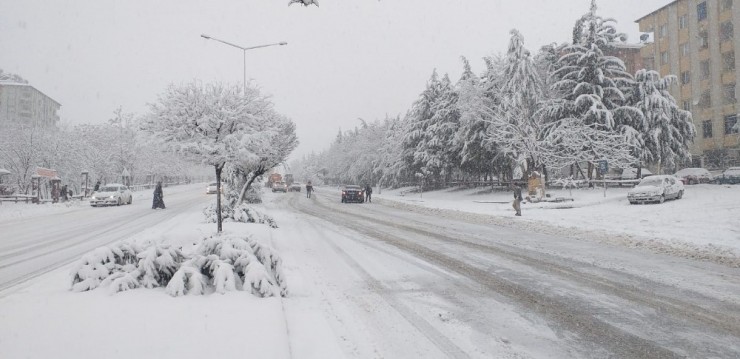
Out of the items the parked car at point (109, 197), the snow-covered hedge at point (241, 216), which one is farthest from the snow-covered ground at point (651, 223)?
the parked car at point (109, 197)

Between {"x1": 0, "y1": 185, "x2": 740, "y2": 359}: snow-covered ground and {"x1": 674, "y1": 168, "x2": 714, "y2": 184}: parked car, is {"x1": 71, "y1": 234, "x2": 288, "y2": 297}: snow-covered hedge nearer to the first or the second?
{"x1": 0, "y1": 185, "x2": 740, "y2": 359}: snow-covered ground

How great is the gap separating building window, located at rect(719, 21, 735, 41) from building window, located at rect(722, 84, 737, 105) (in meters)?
4.65

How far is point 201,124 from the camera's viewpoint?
35.2 ft

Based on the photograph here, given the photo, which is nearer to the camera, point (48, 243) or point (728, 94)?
point (48, 243)

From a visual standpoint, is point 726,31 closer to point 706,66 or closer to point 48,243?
point 706,66

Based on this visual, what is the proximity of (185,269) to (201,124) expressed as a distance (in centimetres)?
546

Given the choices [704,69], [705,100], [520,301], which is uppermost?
[704,69]

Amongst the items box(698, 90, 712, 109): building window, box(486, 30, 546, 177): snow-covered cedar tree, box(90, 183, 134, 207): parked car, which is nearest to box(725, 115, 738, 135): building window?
box(698, 90, 712, 109): building window

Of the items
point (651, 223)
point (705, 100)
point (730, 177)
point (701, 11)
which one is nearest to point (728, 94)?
point (705, 100)

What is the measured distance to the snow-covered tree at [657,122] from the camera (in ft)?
110

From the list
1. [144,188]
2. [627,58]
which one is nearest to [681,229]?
[627,58]

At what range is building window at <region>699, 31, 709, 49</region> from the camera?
44844mm

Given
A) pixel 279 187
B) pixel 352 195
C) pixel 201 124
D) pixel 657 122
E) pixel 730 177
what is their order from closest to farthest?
pixel 201 124 < pixel 657 122 < pixel 730 177 < pixel 352 195 < pixel 279 187

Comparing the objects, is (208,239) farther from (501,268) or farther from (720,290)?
(720,290)
